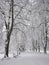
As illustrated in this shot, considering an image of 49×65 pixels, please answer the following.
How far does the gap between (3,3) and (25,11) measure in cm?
486

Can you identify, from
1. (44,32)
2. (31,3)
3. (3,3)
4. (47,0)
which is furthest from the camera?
(44,32)

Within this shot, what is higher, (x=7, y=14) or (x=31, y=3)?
(x=31, y=3)

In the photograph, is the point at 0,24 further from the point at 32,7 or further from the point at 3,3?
the point at 32,7

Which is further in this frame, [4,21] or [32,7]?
[32,7]

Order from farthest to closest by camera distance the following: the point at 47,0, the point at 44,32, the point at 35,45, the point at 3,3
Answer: the point at 35,45 → the point at 44,32 → the point at 3,3 → the point at 47,0

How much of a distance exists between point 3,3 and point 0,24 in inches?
115

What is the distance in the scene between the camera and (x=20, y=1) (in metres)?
18.5

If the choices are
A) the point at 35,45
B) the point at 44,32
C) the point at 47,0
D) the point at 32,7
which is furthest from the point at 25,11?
the point at 35,45

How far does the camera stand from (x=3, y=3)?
1709cm

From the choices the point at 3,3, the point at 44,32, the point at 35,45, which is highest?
the point at 3,3

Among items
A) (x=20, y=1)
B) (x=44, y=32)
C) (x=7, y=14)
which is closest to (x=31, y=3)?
(x=20, y=1)

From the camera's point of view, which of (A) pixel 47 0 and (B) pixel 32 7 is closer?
(A) pixel 47 0

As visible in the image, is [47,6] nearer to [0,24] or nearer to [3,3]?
[3,3]

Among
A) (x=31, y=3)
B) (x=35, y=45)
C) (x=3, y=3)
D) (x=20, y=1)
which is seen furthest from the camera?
(x=35, y=45)
